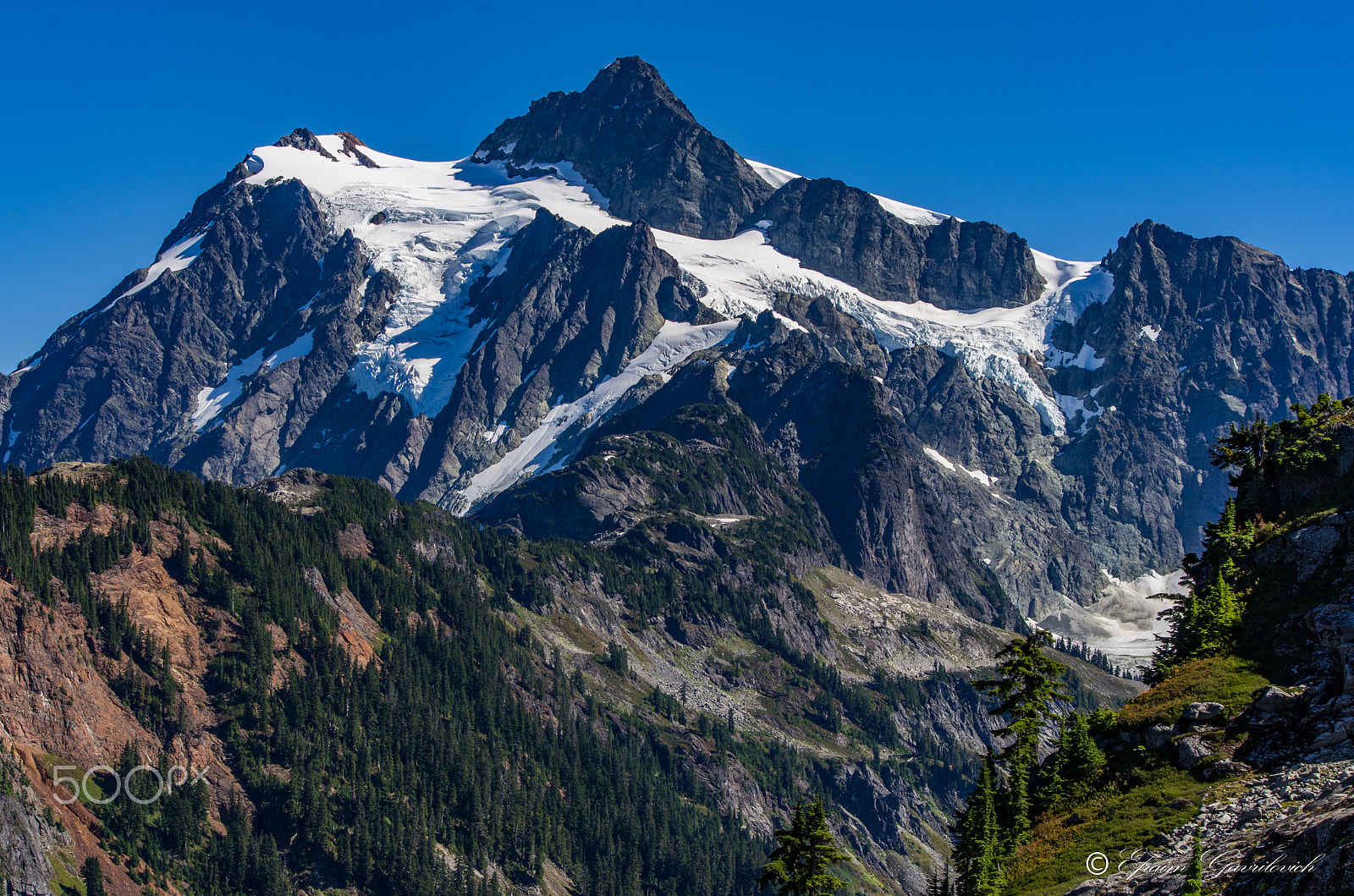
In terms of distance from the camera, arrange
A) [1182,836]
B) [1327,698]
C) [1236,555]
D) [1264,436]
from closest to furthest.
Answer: [1182,836] < [1327,698] < [1236,555] < [1264,436]

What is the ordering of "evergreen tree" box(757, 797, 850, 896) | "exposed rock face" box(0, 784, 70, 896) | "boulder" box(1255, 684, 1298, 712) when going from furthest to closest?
"exposed rock face" box(0, 784, 70, 896)
"evergreen tree" box(757, 797, 850, 896)
"boulder" box(1255, 684, 1298, 712)

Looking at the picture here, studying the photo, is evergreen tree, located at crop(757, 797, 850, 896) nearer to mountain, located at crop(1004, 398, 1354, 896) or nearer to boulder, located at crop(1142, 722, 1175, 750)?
mountain, located at crop(1004, 398, 1354, 896)

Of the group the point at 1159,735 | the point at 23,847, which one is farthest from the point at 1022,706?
the point at 23,847

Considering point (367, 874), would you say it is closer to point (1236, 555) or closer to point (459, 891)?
point (459, 891)

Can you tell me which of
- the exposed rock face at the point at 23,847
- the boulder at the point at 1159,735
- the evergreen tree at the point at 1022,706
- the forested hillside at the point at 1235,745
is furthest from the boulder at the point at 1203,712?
the exposed rock face at the point at 23,847

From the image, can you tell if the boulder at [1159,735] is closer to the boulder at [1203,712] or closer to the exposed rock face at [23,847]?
the boulder at [1203,712]

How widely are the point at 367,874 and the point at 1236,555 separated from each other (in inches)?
5910

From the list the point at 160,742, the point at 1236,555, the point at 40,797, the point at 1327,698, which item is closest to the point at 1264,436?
the point at 1236,555

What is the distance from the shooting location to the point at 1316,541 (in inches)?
2739

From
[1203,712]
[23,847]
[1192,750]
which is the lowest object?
[23,847]

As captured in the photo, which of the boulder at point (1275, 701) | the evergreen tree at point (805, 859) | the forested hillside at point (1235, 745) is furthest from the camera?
the evergreen tree at point (805, 859)

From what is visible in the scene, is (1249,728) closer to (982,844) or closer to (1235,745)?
(1235,745)

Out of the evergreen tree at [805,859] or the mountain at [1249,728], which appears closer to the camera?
the mountain at [1249,728]

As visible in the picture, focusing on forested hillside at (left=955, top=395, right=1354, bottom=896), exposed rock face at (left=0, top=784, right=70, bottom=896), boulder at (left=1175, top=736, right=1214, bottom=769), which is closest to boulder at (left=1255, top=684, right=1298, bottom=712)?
forested hillside at (left=955, top=395, right=1354, bottom=896)
